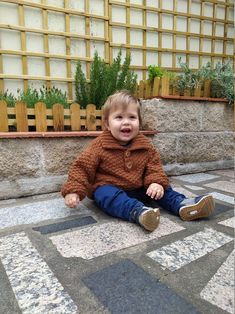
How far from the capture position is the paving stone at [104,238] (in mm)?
1146

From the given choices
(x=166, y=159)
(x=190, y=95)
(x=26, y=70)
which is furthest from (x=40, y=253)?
(x=26, y=70)

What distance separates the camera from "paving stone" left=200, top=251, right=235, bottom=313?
82 centimetres

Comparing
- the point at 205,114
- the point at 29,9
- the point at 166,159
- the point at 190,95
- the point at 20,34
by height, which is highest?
the point at 29,9

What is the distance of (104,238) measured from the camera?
4.15 feet

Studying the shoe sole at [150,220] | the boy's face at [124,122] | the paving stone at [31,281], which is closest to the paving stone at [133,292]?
the paving stone at [31,281]

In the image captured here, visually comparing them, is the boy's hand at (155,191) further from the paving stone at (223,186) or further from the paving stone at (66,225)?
the paving stone at (223,186)

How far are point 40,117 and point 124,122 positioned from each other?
0.82 meters

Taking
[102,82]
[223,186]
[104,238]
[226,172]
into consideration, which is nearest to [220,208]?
[223,186]

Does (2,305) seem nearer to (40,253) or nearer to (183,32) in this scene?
(40,253)

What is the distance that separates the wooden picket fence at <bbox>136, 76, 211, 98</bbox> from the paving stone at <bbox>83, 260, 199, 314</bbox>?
190 cm

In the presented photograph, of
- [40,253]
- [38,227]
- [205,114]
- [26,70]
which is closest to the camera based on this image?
[40,253]

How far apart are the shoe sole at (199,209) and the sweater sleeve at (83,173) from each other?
22.5 inches

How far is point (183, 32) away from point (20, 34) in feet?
7.57

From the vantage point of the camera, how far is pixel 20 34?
2.99m
